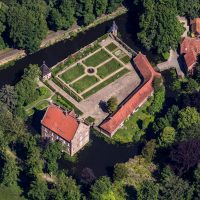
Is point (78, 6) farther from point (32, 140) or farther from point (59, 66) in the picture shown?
point (32, 140)

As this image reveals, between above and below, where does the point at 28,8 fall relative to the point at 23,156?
above

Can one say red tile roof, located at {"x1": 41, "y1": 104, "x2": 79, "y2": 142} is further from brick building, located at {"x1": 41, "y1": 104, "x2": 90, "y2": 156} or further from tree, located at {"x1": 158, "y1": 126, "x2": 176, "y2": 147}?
tree, located at {"x1": 158, "y1": 126, "x2": 176, "y2": 147}

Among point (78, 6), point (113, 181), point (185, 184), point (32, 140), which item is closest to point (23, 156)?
point (32, 140)

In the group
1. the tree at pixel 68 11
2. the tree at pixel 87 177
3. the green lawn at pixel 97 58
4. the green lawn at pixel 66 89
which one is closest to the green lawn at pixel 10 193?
the tree at pixel 87 177

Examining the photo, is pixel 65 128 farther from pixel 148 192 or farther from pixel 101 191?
pixel 148 192

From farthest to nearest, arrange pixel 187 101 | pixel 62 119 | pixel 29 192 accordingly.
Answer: pixel 187 101 → pixel 62 119 → pixel 29 192

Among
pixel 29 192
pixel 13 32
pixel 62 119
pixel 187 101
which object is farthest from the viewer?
pixel 13 32

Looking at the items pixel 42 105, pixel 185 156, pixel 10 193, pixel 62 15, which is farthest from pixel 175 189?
pixel 62 15

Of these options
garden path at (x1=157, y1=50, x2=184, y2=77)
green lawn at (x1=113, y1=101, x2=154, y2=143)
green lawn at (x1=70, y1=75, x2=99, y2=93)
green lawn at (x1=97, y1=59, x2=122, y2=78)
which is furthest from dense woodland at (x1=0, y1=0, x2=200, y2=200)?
green lawn at (x1=97, y1=59, x2=122, y2=78)
